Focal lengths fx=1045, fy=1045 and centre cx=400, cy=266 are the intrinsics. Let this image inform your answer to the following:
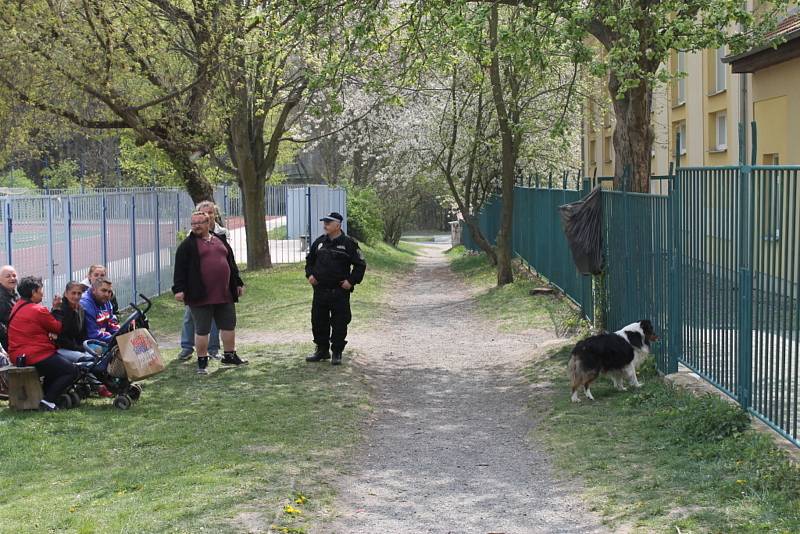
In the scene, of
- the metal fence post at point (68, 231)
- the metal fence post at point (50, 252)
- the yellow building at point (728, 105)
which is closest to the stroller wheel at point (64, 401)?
the metal fence post at point (50, 252)

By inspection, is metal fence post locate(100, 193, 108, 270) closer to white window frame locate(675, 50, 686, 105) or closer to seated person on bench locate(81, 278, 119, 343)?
seated person on bench locate(81, 278, 119, 343)

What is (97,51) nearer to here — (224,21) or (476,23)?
(224,21)

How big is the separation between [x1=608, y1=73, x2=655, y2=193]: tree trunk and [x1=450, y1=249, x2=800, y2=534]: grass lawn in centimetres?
252

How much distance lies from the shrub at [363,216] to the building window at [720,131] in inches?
611

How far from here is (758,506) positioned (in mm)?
5828

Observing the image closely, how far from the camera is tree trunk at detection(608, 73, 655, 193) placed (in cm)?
1205

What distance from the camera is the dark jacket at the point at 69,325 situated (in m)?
9.91

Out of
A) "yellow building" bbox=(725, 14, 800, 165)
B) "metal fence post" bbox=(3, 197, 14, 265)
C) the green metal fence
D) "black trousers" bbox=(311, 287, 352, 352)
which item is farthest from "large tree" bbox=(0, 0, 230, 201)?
"yellow building" bbox=(725, 14, 800, 165)

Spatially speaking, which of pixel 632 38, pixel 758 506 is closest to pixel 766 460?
pixel 758 506

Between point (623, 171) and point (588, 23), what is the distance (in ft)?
5.62

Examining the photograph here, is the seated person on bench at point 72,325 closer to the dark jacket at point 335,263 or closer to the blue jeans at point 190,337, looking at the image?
the blue jeans at point 190,337

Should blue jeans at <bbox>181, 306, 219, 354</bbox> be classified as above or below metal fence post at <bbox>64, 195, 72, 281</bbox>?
Result: below

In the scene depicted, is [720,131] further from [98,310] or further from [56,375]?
[56,375]

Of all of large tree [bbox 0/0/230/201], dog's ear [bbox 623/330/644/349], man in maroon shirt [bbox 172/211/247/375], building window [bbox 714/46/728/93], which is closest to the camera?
dog's ear [bbox 623/330/644/349]
